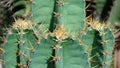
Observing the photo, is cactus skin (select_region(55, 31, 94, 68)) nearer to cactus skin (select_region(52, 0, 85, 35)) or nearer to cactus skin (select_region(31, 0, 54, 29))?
cactus skin (select_region(52, 0, 85, 35))

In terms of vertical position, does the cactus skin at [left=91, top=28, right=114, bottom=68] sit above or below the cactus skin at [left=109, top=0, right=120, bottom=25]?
above

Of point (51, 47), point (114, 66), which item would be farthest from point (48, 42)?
point (114, 66)

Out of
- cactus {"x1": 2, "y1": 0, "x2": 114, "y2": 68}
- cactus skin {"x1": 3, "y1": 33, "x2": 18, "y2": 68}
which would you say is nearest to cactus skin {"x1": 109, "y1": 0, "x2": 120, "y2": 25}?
cactus {"x1": 2, "y1": 0, "x2": 114, "y2": 68}

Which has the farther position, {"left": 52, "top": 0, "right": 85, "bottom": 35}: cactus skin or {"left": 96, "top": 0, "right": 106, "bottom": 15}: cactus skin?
{"left": 96, "top": 0, "right": 106, "bottom": 15}: cactus skin

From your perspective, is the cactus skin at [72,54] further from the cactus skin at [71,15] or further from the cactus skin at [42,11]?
the cactus skin at [42,11]

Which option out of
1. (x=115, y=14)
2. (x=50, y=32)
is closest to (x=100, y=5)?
(x=115, y=14)

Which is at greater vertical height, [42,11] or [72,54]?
[42,11]

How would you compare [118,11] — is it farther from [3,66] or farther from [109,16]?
[3,66]

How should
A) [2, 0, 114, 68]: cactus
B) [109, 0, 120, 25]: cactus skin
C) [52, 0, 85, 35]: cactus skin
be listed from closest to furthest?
[2, 0, 114, 68]: cactus < [52, 0, 85, 35]: cactus skin < [109, 0, 120, 25]: cactus skin

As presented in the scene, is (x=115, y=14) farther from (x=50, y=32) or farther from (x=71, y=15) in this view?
(x=50, y=32)
